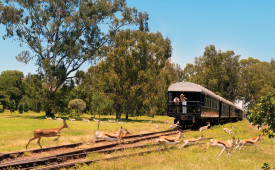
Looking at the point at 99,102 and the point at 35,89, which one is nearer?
the point at 99,102

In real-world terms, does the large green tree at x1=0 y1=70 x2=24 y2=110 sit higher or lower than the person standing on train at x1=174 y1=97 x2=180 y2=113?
higher

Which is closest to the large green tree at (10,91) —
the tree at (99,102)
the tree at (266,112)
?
the tree at (99,102)

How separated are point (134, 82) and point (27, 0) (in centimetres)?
1947

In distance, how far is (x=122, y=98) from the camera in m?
41.4

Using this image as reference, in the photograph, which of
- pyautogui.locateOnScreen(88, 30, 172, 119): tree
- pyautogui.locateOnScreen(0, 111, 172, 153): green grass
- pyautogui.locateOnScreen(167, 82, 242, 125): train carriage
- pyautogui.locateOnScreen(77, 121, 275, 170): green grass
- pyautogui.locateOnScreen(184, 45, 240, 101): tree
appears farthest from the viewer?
pyautogui.locateOnScreen(184, 45, 240, 101): tree

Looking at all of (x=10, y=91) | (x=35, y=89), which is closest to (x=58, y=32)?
(x=35, y=89)

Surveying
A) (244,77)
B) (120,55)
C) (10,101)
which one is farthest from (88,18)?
(244,77)

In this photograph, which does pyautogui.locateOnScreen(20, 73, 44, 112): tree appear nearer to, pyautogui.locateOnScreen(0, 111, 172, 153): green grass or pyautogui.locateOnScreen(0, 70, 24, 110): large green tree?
pyautogui.locateOnScreen(0, 111, 172, 153): green grass

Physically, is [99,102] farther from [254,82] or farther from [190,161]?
[254,82]

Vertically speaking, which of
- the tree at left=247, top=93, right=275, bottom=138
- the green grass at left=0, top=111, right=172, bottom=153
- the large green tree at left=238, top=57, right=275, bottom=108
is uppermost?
the large green tree at left=238, top=57, right=275, bottom=108

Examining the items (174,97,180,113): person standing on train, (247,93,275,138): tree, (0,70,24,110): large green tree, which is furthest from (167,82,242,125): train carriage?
(0,70,24,110): large green tree

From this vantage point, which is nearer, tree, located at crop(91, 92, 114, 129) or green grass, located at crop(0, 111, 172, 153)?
green grass, located at crop(0, 111, 172, 153)

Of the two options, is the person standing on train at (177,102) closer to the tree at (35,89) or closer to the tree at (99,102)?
the tree at (99,102)

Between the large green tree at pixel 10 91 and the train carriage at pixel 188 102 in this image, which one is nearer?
the train carriage at pixel 188 102
